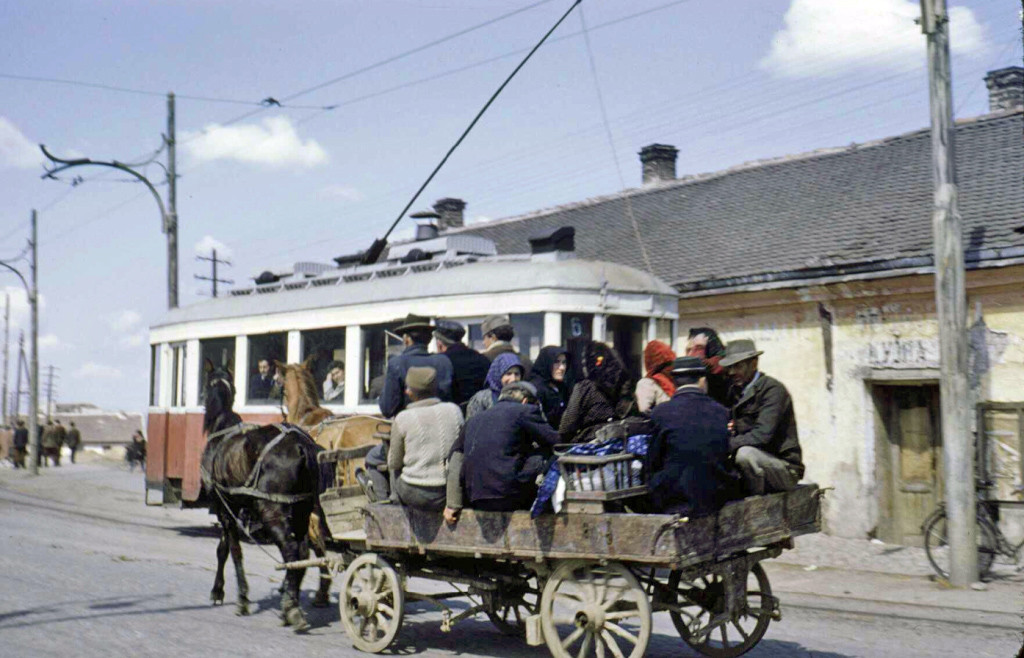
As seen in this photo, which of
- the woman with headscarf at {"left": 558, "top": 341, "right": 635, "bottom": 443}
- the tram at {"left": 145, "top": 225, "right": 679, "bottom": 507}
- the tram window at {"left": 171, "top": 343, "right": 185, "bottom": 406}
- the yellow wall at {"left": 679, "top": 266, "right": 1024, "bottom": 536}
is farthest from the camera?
the tram window at {"left": 171, "top": 343, "right": 185, "bottom": 406}

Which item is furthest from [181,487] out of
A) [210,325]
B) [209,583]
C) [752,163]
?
[752,163]

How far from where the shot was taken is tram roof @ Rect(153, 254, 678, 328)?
11.9 meters

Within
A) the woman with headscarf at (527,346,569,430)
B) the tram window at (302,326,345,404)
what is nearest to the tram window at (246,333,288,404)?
the tram window at (302,326,345,404)

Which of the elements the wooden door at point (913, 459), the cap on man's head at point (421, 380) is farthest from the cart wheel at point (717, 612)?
the wooden door at point (913, 459)

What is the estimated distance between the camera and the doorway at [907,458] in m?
14.9

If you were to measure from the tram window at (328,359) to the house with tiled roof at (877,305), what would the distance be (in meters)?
6.45

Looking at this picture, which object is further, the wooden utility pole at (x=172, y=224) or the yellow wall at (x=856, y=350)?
the wooden utility pole at (x=172, y=224)

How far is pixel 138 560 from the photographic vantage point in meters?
12.1

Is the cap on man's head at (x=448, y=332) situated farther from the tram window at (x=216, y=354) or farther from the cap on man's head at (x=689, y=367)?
the tram window at (x=216, y=354)

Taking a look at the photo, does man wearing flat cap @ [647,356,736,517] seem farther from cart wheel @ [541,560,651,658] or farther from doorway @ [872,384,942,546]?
doorway @ [872,384,942,546]

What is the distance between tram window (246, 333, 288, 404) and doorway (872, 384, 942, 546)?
856 centimetres

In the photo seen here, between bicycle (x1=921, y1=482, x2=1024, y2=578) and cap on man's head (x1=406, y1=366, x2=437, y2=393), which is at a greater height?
cap on man's head (x1=406, y1=366, x2=437, y2=393)

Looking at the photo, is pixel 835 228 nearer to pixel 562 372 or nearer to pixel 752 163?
pixel 752 163

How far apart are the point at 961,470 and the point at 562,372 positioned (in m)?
6.03
